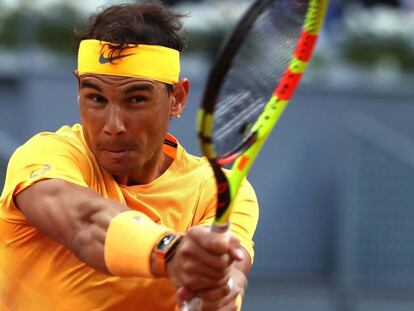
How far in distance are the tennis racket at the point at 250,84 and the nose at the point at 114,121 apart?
0.47 meters

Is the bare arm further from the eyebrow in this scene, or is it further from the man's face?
the eyebrow

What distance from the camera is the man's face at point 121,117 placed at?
426 cm

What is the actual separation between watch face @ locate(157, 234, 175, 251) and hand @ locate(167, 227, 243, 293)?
2.3 inches

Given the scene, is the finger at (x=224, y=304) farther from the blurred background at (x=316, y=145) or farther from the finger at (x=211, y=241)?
the blurred background at (x=316, y=145)

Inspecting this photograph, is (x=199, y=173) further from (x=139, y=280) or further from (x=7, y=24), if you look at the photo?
(x=7, y=24)

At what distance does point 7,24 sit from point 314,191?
3412mm

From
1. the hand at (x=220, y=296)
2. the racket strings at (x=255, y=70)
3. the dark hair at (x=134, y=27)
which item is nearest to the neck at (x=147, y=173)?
the dark hair at (x=134, y=27)

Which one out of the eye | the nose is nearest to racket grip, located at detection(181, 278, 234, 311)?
the nose

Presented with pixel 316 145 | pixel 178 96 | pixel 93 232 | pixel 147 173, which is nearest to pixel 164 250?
pixel 93 232

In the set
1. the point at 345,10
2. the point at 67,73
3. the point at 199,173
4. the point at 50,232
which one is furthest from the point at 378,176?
the point at 50,232

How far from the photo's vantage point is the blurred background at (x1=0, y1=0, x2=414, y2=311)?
11.4 m

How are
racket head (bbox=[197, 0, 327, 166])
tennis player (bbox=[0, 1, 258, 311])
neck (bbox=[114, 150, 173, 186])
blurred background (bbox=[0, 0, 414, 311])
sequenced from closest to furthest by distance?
1. racket head (bbox=[197, 0, 327, 166])
2. tennis player (bbox=[0, 1, 258, 311])
3. neck (bbox=[114, 150, 173, 186])
4. blurred background (bbox=[0, 0, 414, 311])

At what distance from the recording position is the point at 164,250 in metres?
3.62

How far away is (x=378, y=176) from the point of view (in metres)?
11.5
